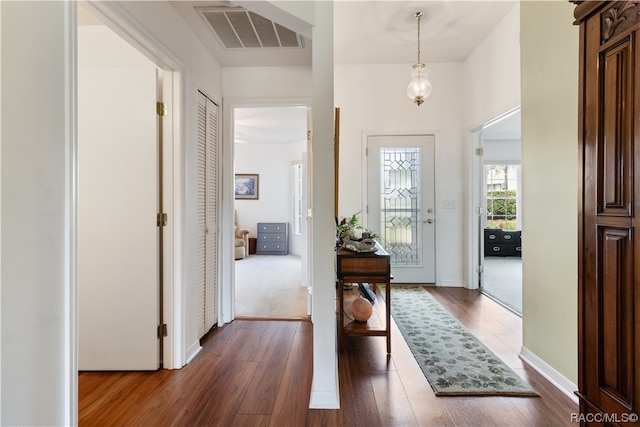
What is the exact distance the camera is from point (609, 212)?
962mm

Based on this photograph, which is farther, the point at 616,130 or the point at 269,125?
the point at 269,125

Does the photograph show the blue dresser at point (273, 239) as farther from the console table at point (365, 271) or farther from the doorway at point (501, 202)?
the console table at point (365, 271)

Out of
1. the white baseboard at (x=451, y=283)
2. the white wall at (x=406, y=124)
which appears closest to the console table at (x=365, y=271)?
the white wall at (x=406, y=124)

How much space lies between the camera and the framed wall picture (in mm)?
7188

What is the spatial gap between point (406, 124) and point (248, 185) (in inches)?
175

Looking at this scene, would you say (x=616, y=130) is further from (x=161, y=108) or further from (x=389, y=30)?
(x=389, y=30)

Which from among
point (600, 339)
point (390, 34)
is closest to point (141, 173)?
point (600, 339)

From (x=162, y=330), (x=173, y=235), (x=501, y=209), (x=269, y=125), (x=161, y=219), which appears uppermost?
(x=269, y=125)

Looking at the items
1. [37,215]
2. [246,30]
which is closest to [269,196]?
[246,30]

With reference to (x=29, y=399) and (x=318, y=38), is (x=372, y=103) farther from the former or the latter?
(x=29, y=399)

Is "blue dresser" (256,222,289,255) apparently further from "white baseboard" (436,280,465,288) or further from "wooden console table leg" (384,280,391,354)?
"wooden console table leg" (384,280,391,354)

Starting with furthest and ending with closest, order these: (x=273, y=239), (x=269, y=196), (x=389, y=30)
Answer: (x=269, y=196), (x=273, y=239), (x=389, y=30)

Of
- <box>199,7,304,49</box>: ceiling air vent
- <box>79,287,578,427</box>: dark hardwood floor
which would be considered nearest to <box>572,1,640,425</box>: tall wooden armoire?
<box>79,287,578,427</box>: dark hardwood floor

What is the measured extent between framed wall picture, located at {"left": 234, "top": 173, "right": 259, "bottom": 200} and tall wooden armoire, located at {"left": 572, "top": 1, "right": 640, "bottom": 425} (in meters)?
6.64
